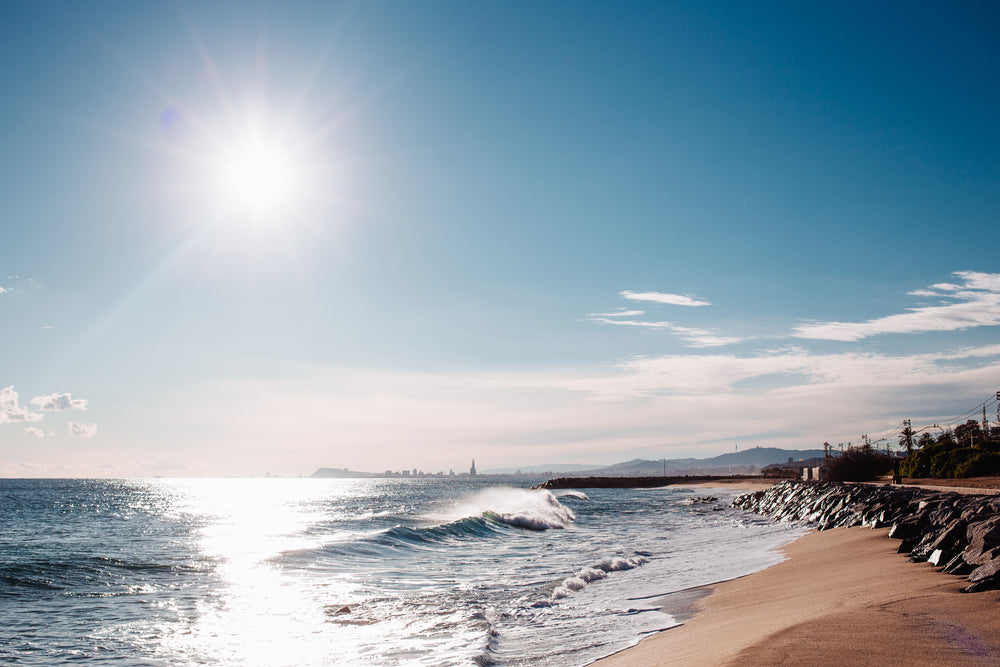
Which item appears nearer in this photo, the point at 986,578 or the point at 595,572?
the point at 986,578

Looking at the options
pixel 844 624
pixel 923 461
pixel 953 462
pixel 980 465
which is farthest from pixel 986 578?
pixel 923 461

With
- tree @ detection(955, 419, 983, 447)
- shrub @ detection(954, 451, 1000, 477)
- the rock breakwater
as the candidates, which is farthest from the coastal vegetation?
tree @ detection(955, 419, 983, 447)

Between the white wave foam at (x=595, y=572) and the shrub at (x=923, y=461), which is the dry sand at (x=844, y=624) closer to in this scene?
the white wave foam at (x=595, y=572)

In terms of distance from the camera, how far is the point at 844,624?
641cm

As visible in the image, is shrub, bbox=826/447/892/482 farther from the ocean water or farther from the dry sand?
the dry sand

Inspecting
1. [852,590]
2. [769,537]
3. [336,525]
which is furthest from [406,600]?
[336,525]

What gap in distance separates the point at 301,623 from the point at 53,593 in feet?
26.1

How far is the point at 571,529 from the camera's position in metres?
30.8

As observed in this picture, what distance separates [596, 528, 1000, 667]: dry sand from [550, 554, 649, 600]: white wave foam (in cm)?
284

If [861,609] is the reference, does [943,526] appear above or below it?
above

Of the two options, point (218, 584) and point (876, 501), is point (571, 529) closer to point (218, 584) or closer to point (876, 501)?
point (876, 501)

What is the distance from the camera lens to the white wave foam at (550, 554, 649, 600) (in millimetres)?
13191

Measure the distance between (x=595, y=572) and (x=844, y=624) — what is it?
30.5 ft

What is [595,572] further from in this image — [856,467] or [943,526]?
[856,467]
